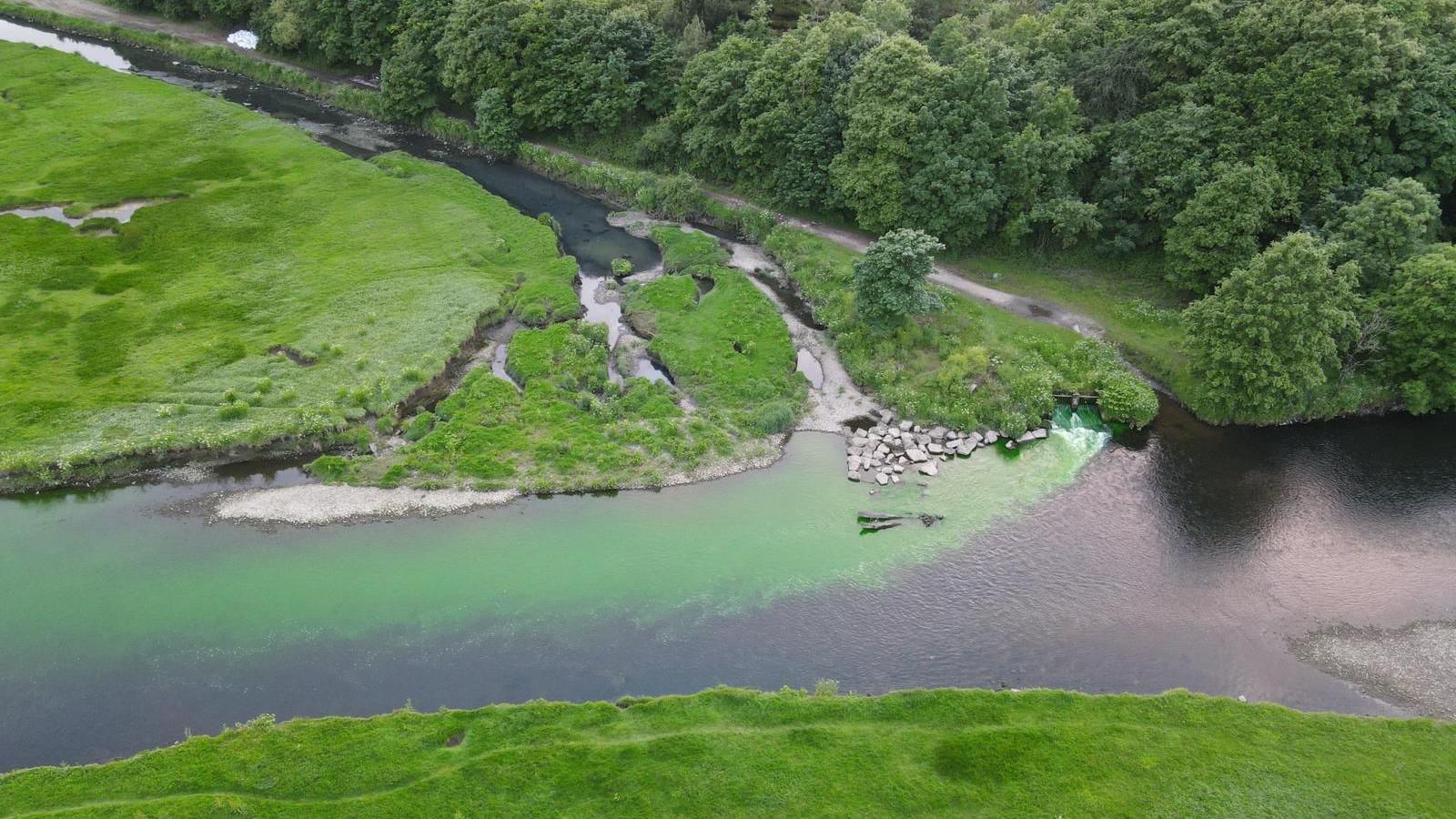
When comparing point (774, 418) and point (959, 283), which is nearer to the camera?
point (774, 418)

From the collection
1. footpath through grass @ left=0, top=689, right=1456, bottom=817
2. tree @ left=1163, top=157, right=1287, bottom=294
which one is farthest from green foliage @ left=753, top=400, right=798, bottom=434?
tree @ left=1163, top=157, right=1287, bottom=294

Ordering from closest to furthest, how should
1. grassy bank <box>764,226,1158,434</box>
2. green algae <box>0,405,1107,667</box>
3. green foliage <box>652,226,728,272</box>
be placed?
green algae <box>0,405,1107,667</box> → grassy bank <box>764,226,1158,434</box> → green foliage <box>652,226,728,272</box>

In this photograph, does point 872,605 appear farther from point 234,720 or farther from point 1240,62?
point 1240,62

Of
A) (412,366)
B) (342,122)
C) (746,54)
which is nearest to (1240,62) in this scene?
(746,54)

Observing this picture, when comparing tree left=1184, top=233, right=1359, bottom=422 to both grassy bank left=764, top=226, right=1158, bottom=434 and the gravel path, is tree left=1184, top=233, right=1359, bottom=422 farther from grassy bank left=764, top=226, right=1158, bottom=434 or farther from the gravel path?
the gravel path

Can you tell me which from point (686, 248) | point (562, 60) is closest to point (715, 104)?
point (686, 248)

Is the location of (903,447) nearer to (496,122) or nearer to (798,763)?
(798,763)
